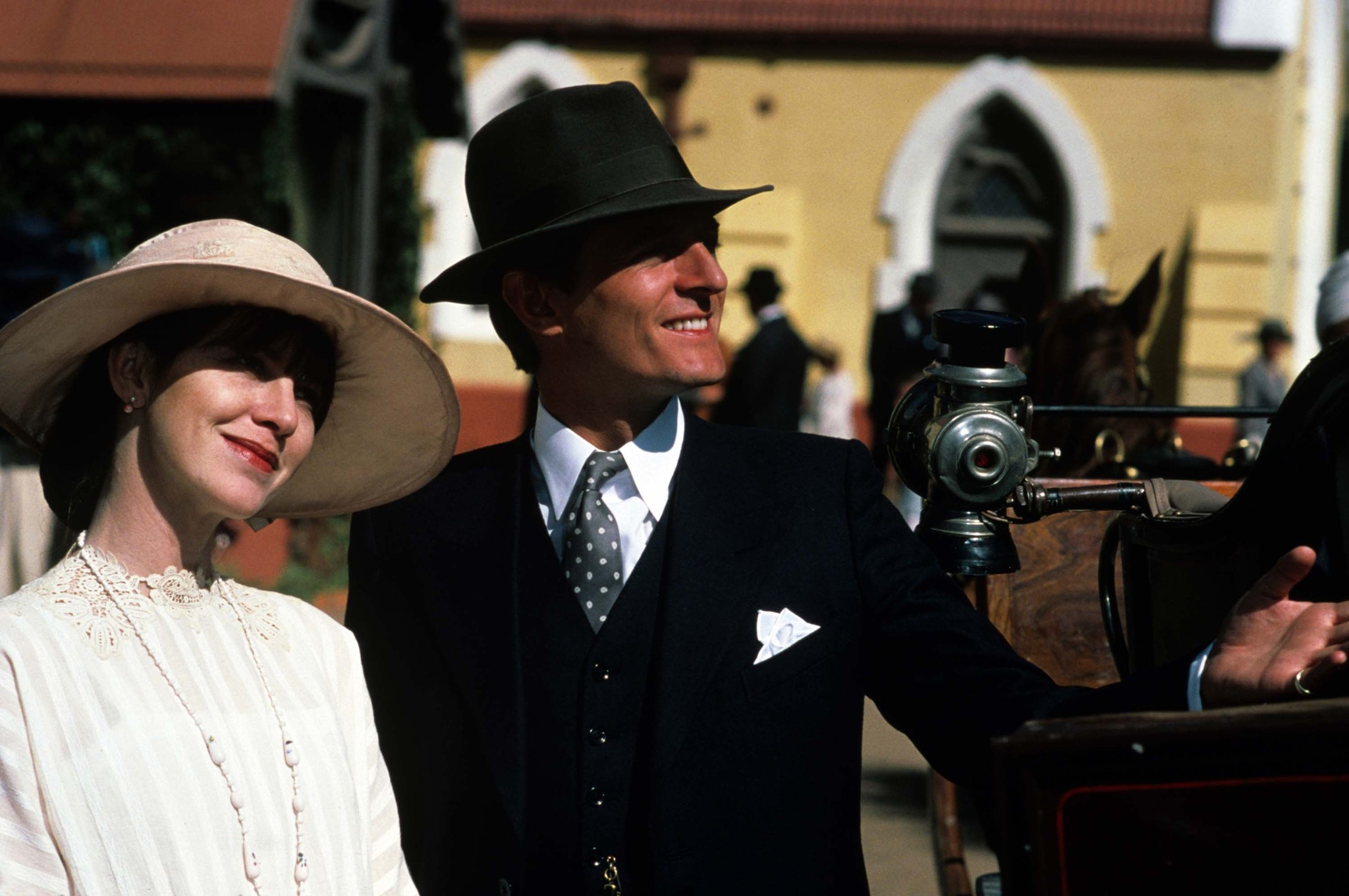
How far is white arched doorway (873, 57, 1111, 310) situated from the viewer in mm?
15570

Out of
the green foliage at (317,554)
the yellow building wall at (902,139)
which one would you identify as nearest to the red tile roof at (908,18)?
the yellow building wall at (902,139)

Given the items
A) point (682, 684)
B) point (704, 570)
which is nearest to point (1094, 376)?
point (704, 570)

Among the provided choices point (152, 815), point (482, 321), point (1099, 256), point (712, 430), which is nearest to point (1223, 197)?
point (1099, 256)

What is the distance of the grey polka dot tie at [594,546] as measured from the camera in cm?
244

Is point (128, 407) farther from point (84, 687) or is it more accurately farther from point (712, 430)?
point (712, 430)

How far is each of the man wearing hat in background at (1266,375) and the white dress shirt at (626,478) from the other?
10070mm

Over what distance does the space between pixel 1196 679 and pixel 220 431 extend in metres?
1.25

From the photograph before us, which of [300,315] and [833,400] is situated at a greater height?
[300,315]

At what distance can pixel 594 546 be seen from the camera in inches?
97.1

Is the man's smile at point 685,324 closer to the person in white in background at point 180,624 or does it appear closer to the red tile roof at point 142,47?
the person in white in background at point 180,624

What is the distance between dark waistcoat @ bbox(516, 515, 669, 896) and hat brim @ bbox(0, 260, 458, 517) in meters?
0.30

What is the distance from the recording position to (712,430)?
2.62 meters

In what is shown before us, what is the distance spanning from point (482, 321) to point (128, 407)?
14395mm

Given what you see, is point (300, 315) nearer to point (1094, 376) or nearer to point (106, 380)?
point (106, 380)
